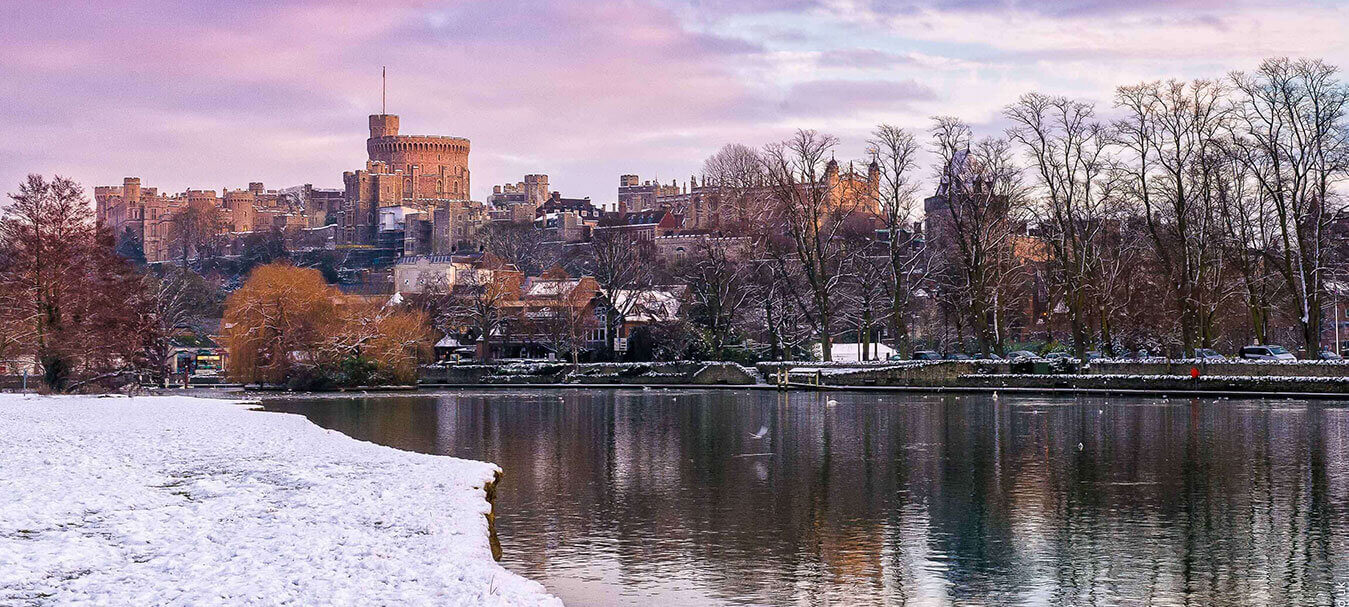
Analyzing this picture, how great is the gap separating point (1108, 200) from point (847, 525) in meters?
55.0

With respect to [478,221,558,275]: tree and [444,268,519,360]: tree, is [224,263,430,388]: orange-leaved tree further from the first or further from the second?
[478,221,558,275]: tree

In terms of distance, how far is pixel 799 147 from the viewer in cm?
7531

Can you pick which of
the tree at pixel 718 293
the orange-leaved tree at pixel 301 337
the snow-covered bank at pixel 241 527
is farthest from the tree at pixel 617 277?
the snow-covered bank at pixel 241 527

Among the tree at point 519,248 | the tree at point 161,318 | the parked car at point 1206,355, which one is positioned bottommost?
the parked car at point 1206,355

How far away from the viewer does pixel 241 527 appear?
→ 14812mm

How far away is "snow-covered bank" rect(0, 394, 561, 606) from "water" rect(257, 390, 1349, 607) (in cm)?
135

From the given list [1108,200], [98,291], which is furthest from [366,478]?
[1108,200]

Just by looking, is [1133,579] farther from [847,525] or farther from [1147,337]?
[1147,337]

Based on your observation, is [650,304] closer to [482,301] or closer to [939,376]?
[482,301]

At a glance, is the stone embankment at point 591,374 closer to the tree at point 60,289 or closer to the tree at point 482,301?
the tree at point 482,301

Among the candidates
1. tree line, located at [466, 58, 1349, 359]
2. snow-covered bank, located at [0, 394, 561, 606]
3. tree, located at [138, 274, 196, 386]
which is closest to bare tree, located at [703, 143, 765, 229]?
tree line, located at [466, 58, 1349, 359]

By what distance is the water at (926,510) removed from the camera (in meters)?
14.2

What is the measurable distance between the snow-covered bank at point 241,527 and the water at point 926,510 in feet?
4.43

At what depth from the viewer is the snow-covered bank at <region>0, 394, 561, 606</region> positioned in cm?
1161
